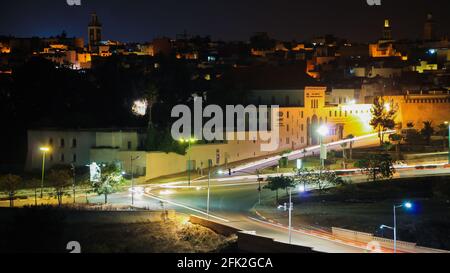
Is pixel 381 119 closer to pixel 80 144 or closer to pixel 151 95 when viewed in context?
pixel 151 95

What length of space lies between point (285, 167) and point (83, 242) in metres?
15.9

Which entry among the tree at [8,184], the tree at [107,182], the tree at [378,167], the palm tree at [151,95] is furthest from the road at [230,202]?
A: the palm tree at [151,95]

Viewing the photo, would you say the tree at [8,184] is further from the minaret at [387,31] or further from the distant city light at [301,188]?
the minaret at [387,31]

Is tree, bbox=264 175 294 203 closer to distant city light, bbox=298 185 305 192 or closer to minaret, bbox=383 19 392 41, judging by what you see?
distant city light, bbox=298 185 305 192

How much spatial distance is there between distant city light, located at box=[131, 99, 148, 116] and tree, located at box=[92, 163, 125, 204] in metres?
15.7

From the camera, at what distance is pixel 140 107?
177 ft

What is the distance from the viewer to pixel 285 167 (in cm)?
4547

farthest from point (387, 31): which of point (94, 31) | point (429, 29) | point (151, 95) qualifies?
point (151, 95)

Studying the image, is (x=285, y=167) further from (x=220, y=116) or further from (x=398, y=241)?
(x=398, y=241)

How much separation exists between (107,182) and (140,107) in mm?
17520

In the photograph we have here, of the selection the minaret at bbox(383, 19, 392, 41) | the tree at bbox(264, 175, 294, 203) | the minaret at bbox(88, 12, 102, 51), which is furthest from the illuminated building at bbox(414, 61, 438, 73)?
the tree at bbox(264, 175, 294, 203)

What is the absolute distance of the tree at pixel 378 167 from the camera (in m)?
42.3

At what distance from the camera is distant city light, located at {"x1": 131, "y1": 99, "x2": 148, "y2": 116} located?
53406mm

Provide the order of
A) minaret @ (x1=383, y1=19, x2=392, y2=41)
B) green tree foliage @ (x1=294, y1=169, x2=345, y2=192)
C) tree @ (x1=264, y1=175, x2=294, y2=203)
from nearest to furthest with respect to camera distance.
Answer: tree @ (x1=264, y1=175, x2=294, y2=203)
green tree foliage @ (x1=294, y1=169, x2=345, y2=192)
minaret @ (x1=383, y1=19, x2=392, y2=41)
